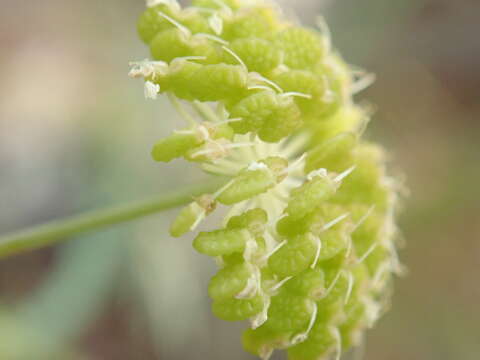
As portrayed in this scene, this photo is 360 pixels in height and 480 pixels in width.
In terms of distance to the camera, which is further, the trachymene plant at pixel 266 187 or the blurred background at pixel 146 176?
the blurred background at pixel 146 176

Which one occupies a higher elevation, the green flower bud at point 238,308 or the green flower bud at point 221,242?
the green flower bud at point 221,242

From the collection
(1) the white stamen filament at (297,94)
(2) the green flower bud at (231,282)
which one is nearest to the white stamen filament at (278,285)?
(2) the green flower bud at (231,282)

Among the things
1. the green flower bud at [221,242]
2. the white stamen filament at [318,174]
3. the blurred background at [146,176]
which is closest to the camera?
the green flower bud at [221,242]

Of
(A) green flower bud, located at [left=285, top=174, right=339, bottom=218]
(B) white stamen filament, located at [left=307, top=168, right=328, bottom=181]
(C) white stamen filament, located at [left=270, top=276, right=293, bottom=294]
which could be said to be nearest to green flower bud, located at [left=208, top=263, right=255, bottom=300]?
(C) white stamen filament, located at [left=270, top=276, right=293, bottom=294]

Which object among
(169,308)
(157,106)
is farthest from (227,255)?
(157,106)

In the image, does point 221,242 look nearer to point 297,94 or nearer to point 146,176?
point 297,94

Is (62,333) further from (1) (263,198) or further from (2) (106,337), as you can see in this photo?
(1) (263,198)

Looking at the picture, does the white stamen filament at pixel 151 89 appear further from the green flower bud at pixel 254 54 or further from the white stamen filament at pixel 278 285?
the white stamen filament at pixel 278 285

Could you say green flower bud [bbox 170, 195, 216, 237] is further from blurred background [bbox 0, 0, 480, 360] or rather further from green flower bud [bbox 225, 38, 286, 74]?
blurred background [bbox 0, 0, 480, 360]
